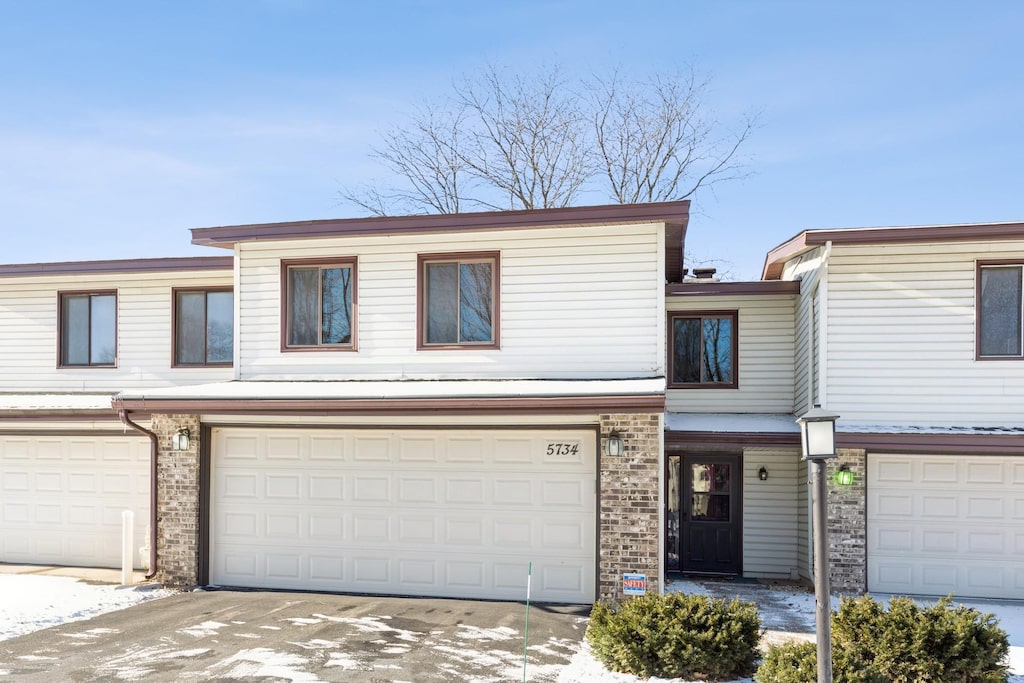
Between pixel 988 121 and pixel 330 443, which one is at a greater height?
pixel 988 121

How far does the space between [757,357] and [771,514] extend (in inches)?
108

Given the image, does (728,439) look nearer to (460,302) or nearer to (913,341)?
(913,341)

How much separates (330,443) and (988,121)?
16.7 metres

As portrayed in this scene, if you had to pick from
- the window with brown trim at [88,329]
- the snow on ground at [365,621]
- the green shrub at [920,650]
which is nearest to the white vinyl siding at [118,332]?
the window with brown trim at [88,329]

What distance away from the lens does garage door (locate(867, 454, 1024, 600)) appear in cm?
1211

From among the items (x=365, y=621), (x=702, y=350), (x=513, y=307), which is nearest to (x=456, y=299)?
(x=513, y=307)

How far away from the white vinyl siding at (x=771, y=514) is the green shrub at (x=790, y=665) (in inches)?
276

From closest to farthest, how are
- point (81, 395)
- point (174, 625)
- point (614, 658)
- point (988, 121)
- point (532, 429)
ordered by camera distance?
point (614, 658), point (174, 625), point (532, 429), point (81, 395), point (988, 121)

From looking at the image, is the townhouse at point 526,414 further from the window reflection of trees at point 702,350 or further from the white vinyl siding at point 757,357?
the window reflection of trees at point 702,350

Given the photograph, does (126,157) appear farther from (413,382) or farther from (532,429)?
(532,429)

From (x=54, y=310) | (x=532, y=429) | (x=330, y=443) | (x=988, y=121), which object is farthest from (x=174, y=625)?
(x=988, y=121)

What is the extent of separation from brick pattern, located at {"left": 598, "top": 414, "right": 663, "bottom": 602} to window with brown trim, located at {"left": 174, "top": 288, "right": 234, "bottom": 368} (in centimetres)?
745

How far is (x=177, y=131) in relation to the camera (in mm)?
17766

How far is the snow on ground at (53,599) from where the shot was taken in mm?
10227
